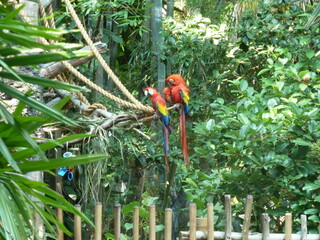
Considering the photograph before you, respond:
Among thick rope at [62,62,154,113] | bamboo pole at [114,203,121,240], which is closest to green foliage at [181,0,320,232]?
thick rope at [62,62,154,113]

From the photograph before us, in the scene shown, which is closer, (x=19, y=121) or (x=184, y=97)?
(x=19, y=121)

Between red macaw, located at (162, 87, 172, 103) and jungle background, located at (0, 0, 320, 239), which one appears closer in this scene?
jungle background, located at (0, 0, 320, 239)

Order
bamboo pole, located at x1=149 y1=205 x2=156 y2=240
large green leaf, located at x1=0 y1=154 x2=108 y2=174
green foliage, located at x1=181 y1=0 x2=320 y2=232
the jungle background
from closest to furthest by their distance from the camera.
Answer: large green leaf, located at x1=0 y1=154 x2=108 y2=174 < bamboo pole, located at x1=149 y1=205 x2=156 y2=240 < the jungle background < green foliage, located at x1=181 y1=0 x2=320 y2=232

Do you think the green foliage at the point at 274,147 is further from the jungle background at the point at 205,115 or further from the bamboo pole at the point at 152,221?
the bamboo pole at the point at 152,221

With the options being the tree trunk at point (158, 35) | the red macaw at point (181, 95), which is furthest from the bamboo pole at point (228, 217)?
the tree trunk at point (158, 35)

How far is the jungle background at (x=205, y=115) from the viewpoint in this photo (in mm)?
3029

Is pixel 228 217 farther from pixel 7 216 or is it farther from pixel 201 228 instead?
pixel 7 216

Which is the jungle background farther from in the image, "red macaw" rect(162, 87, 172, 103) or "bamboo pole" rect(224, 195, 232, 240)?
"bamboo pole" rect(224, 195, 232, 240)

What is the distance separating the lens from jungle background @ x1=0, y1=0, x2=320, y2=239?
3029mm

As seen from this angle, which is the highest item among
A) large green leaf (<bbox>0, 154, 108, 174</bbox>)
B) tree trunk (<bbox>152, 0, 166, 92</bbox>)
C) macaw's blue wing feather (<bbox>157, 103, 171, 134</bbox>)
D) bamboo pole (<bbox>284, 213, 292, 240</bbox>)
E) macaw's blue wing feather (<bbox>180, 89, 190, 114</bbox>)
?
tree trunk (<bbox>152, 0, 166, 92</bbox>)

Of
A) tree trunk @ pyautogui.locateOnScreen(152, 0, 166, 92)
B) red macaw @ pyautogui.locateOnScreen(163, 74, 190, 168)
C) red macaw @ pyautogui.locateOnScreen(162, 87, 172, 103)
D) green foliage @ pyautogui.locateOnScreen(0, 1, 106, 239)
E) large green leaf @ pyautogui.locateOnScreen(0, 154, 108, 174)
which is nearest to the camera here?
green foliage @ pyautogui.locateOnScreen(0, 1, 106, 239)

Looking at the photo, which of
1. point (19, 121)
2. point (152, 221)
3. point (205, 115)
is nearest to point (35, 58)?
point (19, 121)

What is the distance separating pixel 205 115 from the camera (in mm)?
5426

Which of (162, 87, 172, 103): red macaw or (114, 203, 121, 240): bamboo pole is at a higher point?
(162, 87, 172, 103): red macaw
